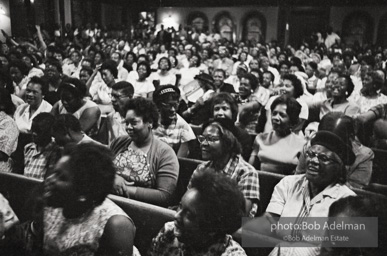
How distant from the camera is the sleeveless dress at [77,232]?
1909 mm

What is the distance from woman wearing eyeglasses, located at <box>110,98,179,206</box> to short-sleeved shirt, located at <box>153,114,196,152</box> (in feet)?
2.85

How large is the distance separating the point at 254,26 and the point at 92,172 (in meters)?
19.3

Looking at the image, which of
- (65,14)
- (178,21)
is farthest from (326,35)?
(65,14)

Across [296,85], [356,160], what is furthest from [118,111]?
[356,160]

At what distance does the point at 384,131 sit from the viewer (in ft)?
13.5

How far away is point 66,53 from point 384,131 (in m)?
8.69

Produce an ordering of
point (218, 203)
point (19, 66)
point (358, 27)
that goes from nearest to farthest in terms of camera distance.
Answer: point (218, 203) → point (19, 66) → point (358, 27)

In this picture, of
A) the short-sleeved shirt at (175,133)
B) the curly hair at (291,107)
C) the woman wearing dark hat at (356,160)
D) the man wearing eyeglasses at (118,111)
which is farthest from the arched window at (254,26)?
the woman wearing dark hat at (356,160)

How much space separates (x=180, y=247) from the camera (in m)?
1.97

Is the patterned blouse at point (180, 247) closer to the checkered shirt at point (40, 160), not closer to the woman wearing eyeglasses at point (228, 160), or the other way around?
the woman wearing eyeglasses at point (228, 160)

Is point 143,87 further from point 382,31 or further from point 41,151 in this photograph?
point 382,31

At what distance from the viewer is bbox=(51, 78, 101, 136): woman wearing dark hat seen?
4387mm

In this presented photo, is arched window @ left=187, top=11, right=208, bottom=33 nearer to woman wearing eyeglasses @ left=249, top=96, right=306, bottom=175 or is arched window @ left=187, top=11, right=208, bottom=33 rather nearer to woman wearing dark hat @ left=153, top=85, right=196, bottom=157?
woman wearing dark hat @ left=153, top=85, right=196, bottom=157

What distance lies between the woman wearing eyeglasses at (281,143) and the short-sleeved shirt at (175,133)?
74 cm
